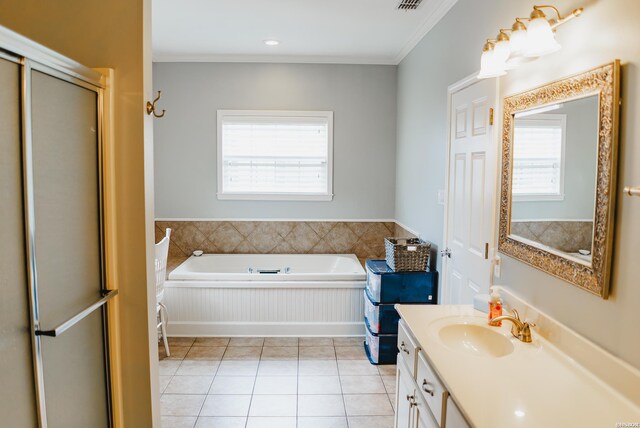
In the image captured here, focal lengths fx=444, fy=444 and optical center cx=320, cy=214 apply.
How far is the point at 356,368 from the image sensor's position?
3373 millimetres

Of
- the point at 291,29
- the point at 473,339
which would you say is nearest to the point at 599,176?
the point at 473,339

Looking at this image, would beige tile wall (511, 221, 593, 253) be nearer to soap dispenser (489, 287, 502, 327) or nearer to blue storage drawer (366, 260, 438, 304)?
soap dispenser (489, 287, 502, 327)

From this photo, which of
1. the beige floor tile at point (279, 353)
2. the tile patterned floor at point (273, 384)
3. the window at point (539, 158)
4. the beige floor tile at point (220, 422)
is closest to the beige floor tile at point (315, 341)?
the tile patterned floor at point (273, 384)

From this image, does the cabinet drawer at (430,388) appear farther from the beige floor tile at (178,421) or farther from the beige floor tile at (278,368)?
the beige floor tile at (278,368)

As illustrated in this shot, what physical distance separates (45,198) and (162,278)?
211cm

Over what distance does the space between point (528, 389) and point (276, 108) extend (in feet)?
12.6

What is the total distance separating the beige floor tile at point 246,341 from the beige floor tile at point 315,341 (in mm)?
356

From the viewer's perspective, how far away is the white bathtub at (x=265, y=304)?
12.9ft

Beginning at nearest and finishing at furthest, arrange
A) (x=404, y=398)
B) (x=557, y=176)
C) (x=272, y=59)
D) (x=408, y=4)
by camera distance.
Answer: (x=557, y=176) < (x=404, y=398) < (x=408, y=4) < (x=272, y=59)

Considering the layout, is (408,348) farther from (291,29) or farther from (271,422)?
(291,29)

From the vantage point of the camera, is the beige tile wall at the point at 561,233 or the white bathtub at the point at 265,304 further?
the white bathtub at the point at 265,304

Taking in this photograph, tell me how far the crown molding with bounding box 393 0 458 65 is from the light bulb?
136cm

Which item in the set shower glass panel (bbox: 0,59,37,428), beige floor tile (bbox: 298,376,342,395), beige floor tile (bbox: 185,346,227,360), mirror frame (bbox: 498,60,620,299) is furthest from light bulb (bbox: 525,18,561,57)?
beige floor tile (bbox: 185,346,227,360)

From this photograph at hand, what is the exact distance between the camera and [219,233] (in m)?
4.76
